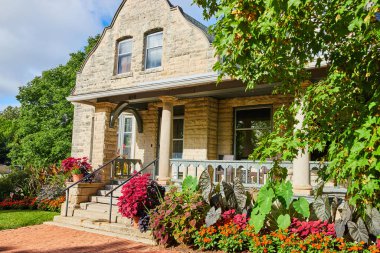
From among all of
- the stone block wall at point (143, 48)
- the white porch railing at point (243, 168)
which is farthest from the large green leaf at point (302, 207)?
the stone block wall at point (143, 48)

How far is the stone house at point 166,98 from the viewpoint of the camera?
34.4 ft

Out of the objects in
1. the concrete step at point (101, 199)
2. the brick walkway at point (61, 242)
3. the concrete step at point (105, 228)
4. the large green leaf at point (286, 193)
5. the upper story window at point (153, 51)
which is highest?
the upper story window at point (153, 51)

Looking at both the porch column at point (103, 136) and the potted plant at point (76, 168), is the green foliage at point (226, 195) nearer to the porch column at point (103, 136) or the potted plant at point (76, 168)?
the potted plant at point (76, 168)

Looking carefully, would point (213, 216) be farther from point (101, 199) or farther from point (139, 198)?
point (101, 199)

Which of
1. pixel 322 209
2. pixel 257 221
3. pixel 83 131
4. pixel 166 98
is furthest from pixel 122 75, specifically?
pixel 322 209

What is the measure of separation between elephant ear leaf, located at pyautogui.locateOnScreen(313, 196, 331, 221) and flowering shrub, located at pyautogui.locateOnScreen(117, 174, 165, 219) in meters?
3.68

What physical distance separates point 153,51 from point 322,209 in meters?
8.86

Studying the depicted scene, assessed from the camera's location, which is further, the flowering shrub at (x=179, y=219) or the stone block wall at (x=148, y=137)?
the stone block wall at (x=148, y=137)

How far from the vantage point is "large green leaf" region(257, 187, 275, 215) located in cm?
626

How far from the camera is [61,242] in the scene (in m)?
7.75

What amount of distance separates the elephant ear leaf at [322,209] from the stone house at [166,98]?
2.93 metres

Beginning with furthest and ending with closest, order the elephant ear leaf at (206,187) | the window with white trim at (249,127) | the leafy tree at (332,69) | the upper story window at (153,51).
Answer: the upper story window at (153,51) → the window with white trim at (249,127) → the elephant ear leaf at (206,187) → the leafy tree at (332,69)

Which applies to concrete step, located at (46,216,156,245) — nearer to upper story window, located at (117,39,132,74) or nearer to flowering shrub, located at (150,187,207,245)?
flowering shrub, located at (150,187,207,245)

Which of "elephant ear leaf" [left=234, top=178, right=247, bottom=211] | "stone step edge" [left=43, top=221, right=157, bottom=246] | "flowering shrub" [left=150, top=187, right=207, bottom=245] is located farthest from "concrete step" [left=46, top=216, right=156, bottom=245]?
"elephant ear leaf" [left=234, top=178, right=247, bottom=211]
